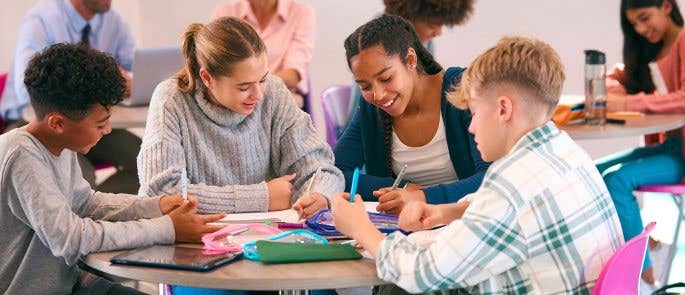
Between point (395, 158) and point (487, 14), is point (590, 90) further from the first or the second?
point (487, 14)

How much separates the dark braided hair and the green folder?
32.3 inches

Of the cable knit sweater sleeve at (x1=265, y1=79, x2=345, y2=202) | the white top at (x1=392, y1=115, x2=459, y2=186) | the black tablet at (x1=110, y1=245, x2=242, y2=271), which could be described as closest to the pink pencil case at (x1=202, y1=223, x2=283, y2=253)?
the black tablet at (x1=110, y1=245, x2=242, y2=271)

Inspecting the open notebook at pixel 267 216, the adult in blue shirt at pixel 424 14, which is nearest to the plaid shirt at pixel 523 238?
the open notebook at pixel 267 216

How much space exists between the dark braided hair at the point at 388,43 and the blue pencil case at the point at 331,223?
511 mm

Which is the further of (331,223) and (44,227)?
(331,223)

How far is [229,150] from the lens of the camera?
2.74m

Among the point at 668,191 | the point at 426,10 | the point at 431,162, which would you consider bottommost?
the point at 668,191

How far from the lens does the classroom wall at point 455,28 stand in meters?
5.86

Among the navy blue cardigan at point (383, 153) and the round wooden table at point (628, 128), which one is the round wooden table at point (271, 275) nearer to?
the navy blue cardigan at point (383, 153)

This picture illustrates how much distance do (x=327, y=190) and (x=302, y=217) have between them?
0.74 feet

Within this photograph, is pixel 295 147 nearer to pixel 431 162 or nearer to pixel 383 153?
pixel 383 153

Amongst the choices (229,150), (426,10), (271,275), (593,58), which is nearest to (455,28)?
(426,10)

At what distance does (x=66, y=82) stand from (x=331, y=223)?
659mm

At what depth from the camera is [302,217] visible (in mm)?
2492
